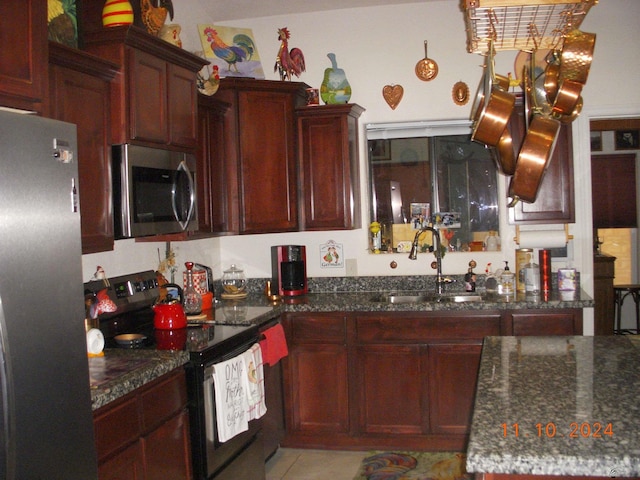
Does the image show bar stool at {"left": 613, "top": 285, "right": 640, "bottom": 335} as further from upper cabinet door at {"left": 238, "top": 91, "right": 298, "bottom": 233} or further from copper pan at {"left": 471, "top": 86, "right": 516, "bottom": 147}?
copper pan at {"left": 471, "top": 86, "right": 516, "bottom": 147}

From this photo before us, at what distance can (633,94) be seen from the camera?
4258 mm

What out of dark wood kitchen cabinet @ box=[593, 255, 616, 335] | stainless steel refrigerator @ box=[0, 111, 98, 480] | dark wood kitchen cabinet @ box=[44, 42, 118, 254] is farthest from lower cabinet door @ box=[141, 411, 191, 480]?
dark wood kitchen cabinet @ box=[593, 255, 616, 335]

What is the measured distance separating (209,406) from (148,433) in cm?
40

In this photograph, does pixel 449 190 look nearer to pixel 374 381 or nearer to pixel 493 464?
pixel 374 381

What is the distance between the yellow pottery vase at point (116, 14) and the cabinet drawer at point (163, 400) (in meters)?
1.51

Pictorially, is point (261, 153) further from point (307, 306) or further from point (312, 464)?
point (312, 464)

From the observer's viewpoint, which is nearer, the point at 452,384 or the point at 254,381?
the point at 254,381

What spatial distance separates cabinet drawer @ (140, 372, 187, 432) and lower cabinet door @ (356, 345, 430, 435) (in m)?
1.50

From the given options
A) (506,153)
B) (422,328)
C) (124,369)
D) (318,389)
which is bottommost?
(318,389)

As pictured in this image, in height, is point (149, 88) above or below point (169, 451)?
above

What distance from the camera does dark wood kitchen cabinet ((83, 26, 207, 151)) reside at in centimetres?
274

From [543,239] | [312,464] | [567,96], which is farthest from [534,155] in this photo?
[312,464]

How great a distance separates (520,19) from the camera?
89.1 inches

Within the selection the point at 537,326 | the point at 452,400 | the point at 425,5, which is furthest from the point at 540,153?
the point at 425,5
